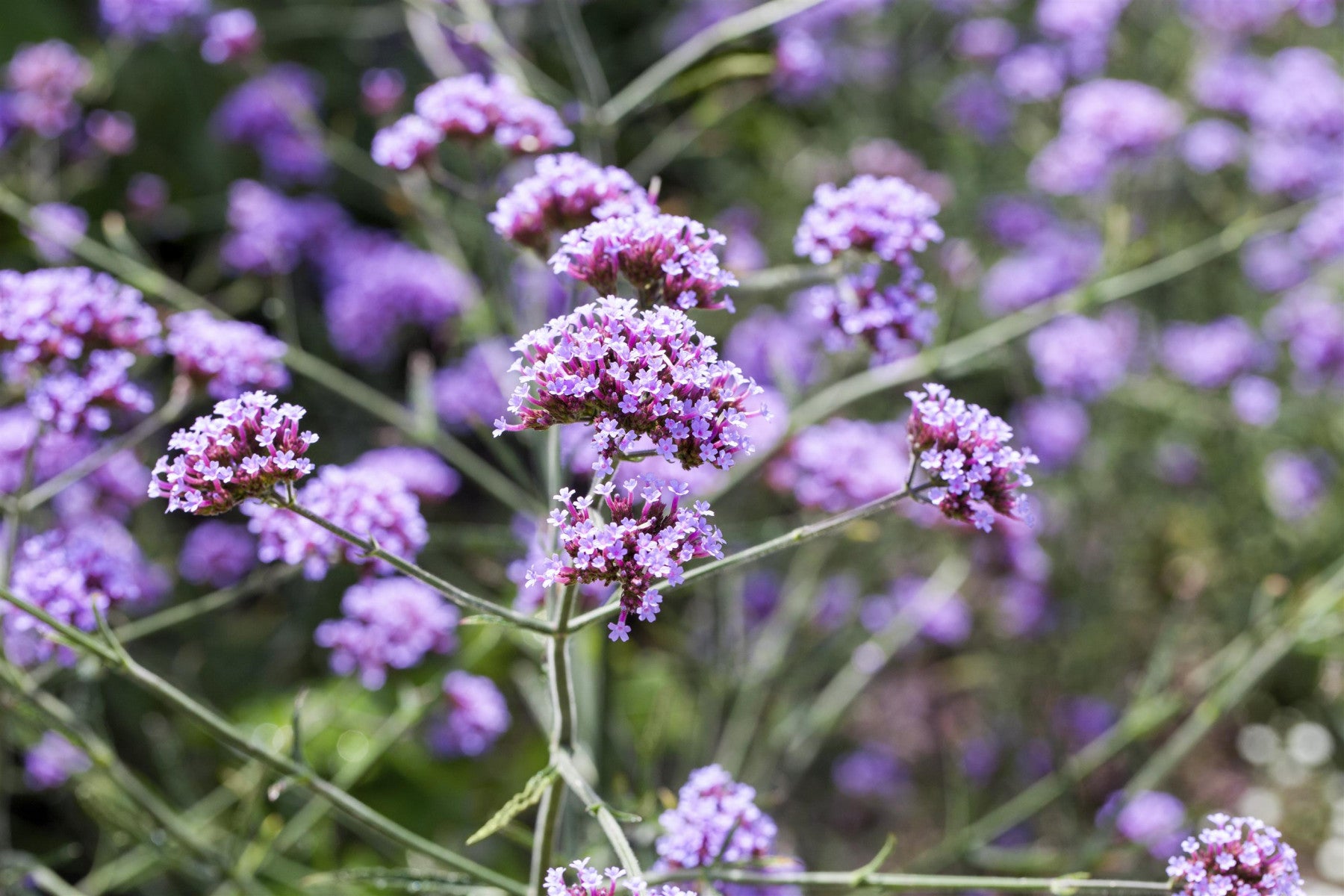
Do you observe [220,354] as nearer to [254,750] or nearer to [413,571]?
[254,750]

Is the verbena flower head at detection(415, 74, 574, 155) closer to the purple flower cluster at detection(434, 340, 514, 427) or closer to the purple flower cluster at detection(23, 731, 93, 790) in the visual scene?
the purple flower cluster at detection(434, 340, 514, 427)

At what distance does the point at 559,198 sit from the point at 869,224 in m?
0.53

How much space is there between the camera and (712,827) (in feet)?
5.74

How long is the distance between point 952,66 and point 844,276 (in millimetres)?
4272

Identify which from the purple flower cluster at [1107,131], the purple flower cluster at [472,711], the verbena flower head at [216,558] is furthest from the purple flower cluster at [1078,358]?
the verbena flower head at [216,558]

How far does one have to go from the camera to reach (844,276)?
2.06m

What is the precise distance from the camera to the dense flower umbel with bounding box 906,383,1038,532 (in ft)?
5.05

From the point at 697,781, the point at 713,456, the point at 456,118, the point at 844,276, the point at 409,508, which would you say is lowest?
the point at 697,781

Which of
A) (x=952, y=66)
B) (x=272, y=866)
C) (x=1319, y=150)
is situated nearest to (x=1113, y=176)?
(x=1319, y=150)

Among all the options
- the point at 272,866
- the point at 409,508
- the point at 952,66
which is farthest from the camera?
the point at 952,66

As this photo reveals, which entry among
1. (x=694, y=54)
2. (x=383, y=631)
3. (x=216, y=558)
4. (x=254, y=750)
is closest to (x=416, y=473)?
(x=383, y=631)

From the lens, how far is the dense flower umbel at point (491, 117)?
2.20m

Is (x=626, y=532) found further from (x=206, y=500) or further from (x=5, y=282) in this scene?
(x=5, y=282)

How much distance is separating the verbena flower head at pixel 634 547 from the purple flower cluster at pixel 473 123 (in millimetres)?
1002
